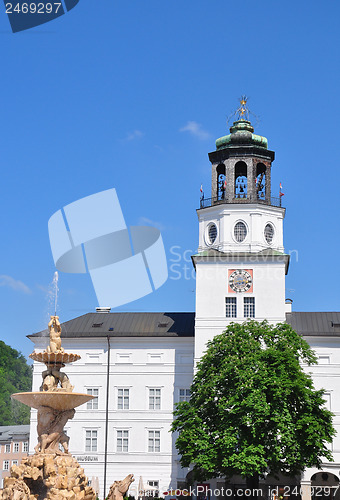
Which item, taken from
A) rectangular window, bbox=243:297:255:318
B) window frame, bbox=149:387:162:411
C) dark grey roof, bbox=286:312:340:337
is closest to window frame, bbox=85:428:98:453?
window frame, bbox=149:387:162:411

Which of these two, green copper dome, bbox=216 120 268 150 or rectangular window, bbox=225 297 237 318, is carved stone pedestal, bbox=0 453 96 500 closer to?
rectangular window, bbox=225 297 237 318

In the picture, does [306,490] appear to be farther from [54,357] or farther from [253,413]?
[54,357]

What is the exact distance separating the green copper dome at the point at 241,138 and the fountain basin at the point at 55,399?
28.4 m

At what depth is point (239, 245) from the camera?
1925 inches

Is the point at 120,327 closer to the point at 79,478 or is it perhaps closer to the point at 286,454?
the point at 286,454

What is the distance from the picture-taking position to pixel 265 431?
3753cm

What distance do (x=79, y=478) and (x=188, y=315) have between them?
99.0ft

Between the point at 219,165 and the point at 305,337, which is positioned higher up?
the point at 219,165

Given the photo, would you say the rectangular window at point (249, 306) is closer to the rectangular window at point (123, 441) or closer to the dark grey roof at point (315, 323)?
the dark grey roof at point (315, 323)

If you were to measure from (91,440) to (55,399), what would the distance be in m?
26.0

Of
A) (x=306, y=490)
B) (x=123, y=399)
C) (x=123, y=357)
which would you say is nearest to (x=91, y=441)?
(x=123, y=399)

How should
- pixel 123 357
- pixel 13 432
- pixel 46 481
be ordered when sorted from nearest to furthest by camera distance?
pixel 46 481 → pixel 123 357 → pixel 13 432

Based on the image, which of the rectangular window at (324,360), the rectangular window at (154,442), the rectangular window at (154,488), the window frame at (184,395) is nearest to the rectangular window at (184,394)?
the window frame at (184,395)

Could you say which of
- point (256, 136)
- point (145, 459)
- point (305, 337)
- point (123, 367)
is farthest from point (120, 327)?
point (256, 136)
